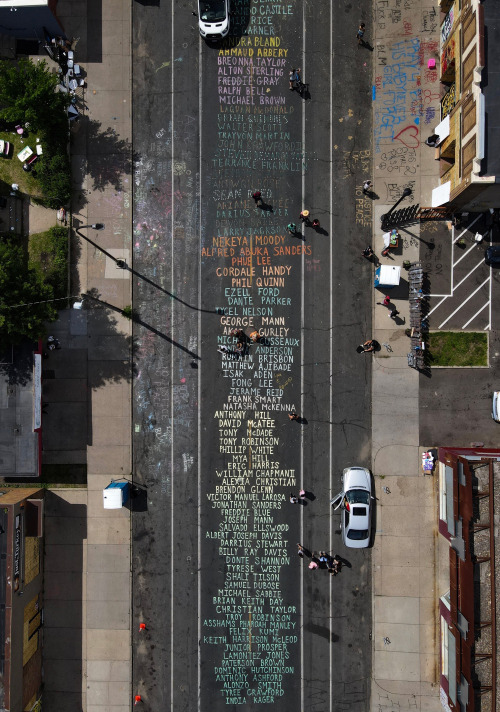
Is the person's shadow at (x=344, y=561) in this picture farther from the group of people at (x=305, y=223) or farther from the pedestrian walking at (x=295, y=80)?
the pedestrian walking at (x=295, y=80)

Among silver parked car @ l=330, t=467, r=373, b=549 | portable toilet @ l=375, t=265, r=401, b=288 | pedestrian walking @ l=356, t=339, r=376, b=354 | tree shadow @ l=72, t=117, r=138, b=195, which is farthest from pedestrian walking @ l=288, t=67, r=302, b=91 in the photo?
silver parked car @ l=330, t=467, r=373, b=549

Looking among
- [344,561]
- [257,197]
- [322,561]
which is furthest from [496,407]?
[257,197]

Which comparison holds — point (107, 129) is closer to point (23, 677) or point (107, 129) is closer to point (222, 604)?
point (222, 604)

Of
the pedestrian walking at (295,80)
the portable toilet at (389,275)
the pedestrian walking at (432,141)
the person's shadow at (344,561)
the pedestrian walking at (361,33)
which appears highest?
the pedestrian walking at (361,33)

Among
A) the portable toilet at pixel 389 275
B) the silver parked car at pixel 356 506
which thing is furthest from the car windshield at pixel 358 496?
the portable toilet at pixel 389 275

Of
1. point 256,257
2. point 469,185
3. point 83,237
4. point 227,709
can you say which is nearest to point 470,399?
point 469,185

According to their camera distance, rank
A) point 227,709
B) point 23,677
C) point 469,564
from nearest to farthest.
Answer: point 469,564, point 23,677, point 227,709
